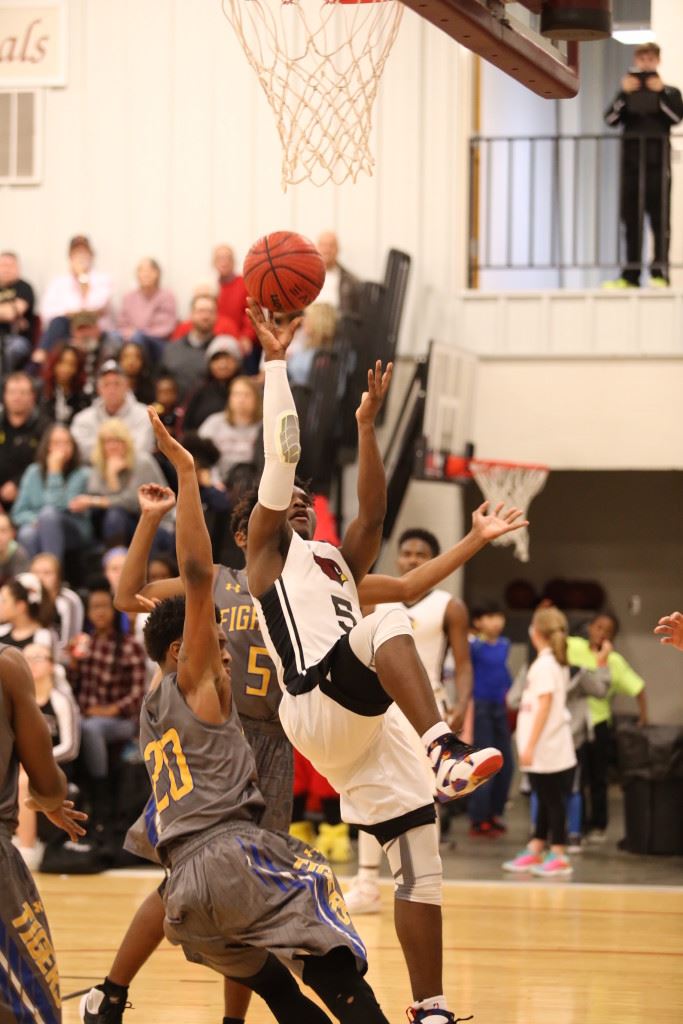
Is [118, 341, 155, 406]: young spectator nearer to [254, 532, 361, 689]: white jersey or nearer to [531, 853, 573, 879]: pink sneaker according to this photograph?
[531, 853, 573, 879]: pink sneaker

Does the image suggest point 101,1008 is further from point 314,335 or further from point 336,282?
point 336,282

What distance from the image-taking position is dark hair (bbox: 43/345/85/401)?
12.2m

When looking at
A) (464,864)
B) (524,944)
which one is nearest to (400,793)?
(524,944)

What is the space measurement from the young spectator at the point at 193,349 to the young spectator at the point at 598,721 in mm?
3760

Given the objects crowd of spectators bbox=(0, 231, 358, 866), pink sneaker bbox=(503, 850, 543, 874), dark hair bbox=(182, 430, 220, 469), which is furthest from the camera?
dark hair bbox=(182, 430, 220, 469)

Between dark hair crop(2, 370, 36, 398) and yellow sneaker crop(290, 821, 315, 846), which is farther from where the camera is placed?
dark hair crop(2, 370, 36, 398)

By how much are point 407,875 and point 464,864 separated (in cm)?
500

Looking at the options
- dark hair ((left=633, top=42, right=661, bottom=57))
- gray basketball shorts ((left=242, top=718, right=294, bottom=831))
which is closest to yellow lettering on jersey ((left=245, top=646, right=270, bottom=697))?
gray basketball shorts ((left=242, top=718, right=294, bottom=831))

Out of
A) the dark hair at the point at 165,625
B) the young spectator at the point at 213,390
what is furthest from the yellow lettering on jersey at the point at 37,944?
the young spectator at the point at 213,390

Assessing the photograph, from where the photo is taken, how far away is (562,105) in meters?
15.5

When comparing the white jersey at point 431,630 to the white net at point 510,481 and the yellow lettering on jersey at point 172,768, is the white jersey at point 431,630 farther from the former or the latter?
the yellow lettering on jersey at point 172,768

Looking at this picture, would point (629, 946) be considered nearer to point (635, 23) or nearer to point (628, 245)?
point (635, 23)

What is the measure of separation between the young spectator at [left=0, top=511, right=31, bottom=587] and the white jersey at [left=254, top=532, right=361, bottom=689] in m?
5.89

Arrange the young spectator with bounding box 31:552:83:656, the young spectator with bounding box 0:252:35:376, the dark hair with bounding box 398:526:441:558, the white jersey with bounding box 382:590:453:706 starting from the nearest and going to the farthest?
1. the dark hair with bounding box 398:526:441:558
2. the white jersey with bounding box 382:590:453:706
3. the young spectator with bounding box 31:552:83:656
4. the young spectator with bounding box 0:252:35:376
